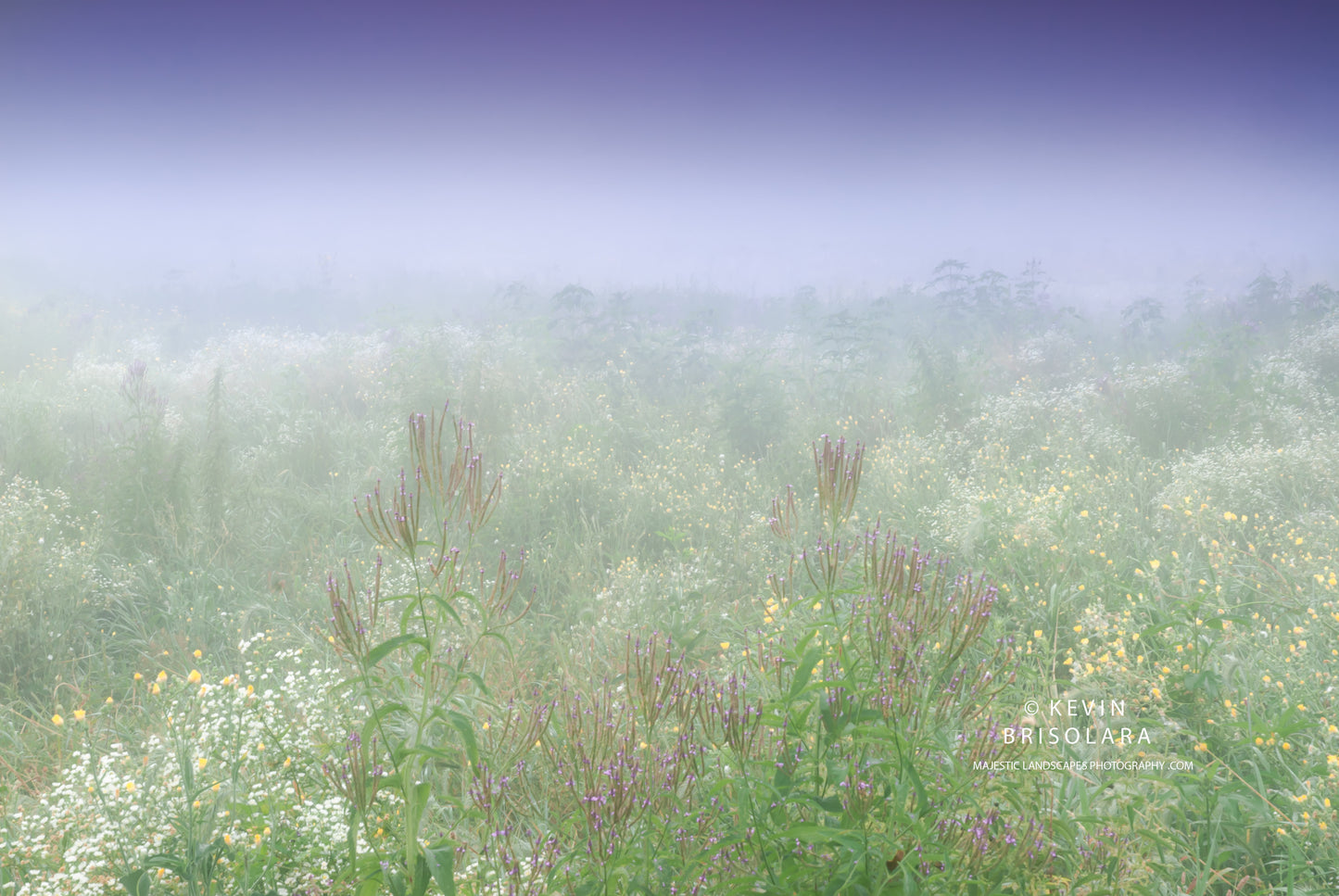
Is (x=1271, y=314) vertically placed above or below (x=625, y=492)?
above

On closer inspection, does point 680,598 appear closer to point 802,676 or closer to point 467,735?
point 802,676

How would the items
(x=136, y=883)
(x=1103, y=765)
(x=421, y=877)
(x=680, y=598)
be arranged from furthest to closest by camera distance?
(x=680, y=598) → (x=1103, y=765) → (x=136, y=883) → (x=421, y=877)

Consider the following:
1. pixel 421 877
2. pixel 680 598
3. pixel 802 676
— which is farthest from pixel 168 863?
pixel 680 598

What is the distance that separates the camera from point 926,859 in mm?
1553

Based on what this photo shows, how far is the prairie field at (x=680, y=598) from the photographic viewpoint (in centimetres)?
169

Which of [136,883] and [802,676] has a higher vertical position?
[802,676]

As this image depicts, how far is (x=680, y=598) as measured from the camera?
4.34 meters

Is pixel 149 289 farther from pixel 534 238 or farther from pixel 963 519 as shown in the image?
pixel 963 519

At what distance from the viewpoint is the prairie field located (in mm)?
1694

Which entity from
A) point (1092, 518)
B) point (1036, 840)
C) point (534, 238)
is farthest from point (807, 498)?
point (534, 238)

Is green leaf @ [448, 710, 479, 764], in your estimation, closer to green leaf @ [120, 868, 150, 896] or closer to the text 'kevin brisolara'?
green leaf @ [120, 868, 150, 896]

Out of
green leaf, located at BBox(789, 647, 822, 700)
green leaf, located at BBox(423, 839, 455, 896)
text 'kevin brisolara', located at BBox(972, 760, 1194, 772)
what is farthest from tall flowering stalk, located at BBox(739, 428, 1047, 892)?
green leaf, located at BBox(423, 839, 455, 896)

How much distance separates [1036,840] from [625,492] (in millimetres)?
4529

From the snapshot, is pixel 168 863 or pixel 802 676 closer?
pixel 802 676
